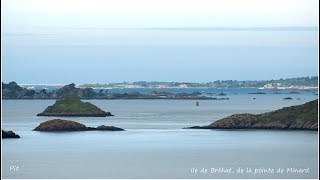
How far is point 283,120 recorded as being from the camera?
215 ft

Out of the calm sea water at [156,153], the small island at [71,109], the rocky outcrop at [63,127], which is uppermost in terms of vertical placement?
the small island at [71,109]

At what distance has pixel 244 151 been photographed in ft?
173

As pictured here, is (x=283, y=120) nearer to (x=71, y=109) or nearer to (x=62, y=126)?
(x=62, y=126)

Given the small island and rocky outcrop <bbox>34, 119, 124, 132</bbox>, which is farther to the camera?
the small island

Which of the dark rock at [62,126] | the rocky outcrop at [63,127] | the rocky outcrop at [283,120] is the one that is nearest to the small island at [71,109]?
the rocky outcrop at [63,127]

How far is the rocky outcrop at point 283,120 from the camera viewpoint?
63.2 m

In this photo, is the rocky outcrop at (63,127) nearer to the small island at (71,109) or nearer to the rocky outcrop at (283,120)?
the rocky outcrop at (283,120)

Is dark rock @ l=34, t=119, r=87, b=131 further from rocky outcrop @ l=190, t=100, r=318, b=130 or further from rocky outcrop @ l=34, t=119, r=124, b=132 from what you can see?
rocky outcrop @ l=190, t=100, r=318, b=130

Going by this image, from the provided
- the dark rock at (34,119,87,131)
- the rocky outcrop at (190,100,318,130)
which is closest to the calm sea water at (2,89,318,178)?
the dark rock at (34,119,87,131)

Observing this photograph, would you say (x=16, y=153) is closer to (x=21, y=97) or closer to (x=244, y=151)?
(x=244, y=151)

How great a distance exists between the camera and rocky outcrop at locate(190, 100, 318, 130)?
63.2m

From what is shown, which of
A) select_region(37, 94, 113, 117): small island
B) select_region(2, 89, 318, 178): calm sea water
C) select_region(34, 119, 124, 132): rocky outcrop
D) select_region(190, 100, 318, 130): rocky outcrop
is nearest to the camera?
select_region(2, 89, 318, 178): calm sea water

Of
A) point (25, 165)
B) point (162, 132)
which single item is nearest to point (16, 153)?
point (25, 165)

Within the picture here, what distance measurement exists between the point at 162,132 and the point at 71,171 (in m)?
34.0
